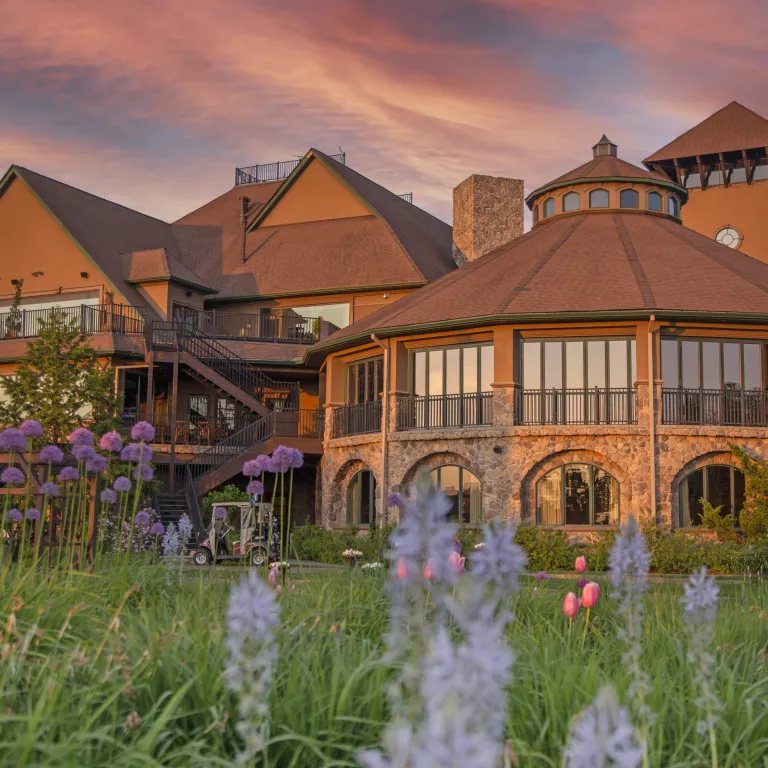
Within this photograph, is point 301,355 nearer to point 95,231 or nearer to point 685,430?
point 95,231

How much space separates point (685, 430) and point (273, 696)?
2380cm

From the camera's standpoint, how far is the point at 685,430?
2766cm

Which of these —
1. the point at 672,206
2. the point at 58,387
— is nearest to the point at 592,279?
the point at 672,206

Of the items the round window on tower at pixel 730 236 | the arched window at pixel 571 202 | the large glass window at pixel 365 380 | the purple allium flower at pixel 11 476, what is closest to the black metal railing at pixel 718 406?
the large glass window at pixel 365 380

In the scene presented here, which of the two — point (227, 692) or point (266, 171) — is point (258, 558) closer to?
point (227, 692)

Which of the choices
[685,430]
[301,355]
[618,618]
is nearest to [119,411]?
[301,355]

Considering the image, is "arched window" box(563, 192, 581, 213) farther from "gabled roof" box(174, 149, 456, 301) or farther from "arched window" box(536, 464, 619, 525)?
"arched window" box(536, 464, 619, 525)

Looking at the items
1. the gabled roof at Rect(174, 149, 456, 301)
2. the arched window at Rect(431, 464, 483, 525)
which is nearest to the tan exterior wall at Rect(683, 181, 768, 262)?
the gabled roof at Rect(174, 149, 456, 301)

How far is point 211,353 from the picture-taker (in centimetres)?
3747

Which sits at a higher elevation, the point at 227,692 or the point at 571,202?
the point at 571,202

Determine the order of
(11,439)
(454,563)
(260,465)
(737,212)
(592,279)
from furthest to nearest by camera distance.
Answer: (737,212) < (592,279) < (11,439) < (260,465) < (454,563)

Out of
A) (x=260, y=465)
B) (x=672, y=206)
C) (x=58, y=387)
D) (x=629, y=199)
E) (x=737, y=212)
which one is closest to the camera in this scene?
(x=260, y=465)

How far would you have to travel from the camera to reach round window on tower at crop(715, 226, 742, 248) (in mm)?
50188

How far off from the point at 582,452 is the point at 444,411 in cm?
423
